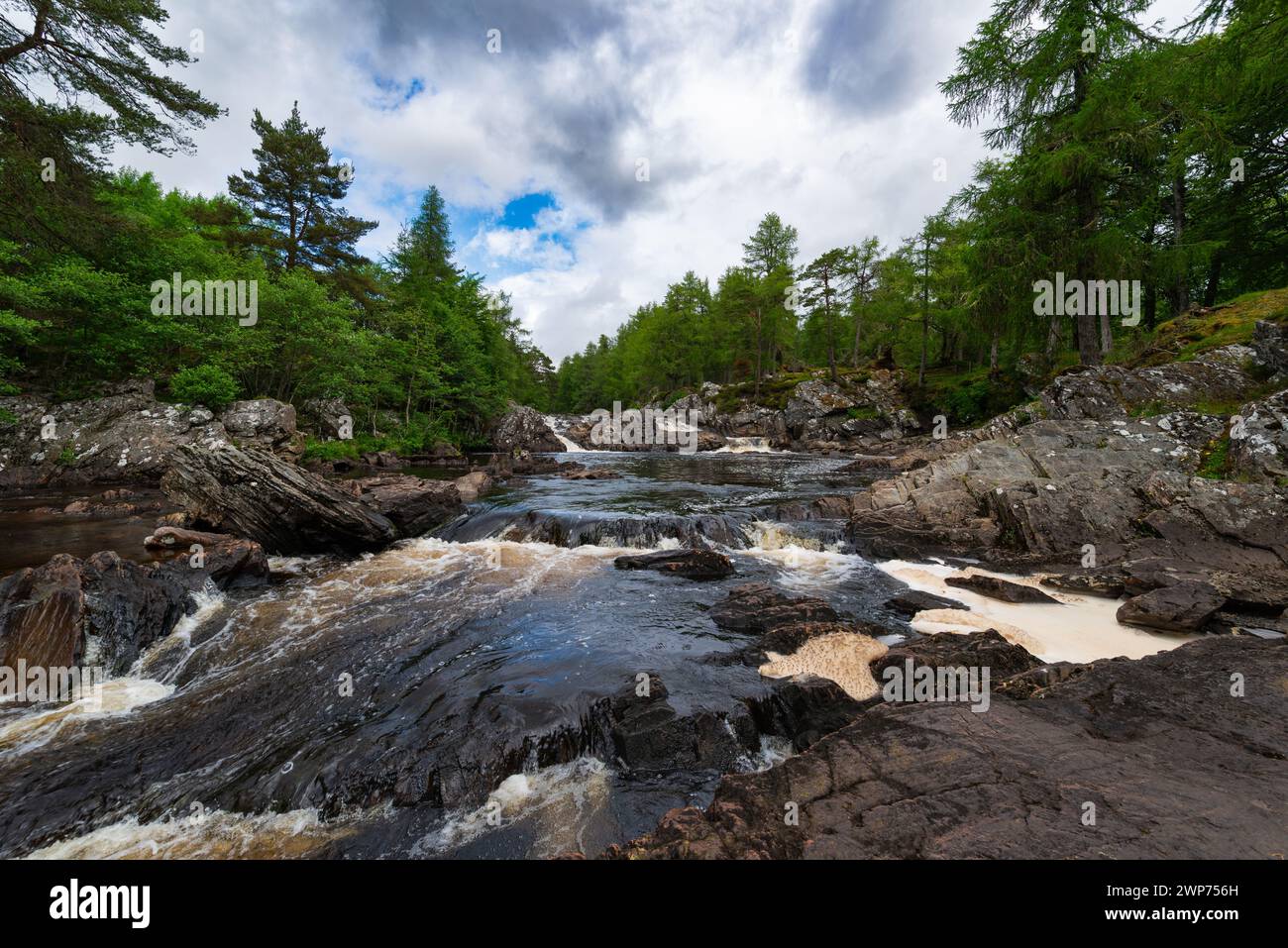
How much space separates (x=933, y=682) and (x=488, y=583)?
8.18 metres

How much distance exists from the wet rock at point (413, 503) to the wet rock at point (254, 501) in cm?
196

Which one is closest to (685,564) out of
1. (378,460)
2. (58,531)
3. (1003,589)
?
(1003,589)

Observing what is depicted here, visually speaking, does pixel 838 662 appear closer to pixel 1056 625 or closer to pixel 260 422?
pixel 1056 625

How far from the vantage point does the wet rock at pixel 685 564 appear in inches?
417

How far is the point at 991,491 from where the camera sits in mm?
12633

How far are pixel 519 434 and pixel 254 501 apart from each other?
92.1 ft

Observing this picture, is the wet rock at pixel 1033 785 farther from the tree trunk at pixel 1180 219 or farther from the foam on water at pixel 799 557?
the tree trunk at pixel 1180 219

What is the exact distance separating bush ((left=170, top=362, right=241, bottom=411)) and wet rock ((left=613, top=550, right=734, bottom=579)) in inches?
837

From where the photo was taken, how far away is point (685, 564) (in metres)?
10.8
